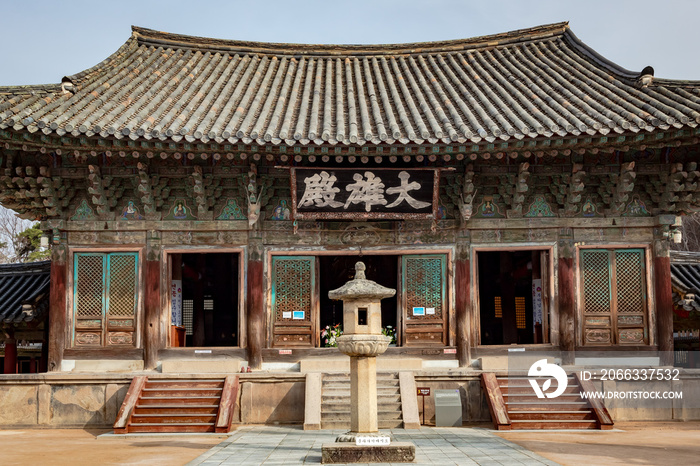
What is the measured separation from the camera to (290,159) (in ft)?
44.4

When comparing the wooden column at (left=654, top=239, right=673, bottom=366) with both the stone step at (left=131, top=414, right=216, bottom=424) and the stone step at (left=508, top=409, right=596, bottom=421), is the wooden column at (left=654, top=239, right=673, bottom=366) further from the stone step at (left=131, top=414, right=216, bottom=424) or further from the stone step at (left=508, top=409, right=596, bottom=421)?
the stone step at (left=131, top=414, right=216, bottom=424)

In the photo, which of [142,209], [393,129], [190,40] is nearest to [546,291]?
[393,129]

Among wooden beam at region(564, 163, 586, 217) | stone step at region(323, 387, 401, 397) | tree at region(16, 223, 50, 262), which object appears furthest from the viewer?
tree at region(16, 223, 50, 262)

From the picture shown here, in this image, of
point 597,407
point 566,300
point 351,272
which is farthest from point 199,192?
point 597,407

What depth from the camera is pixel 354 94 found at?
1652 cm

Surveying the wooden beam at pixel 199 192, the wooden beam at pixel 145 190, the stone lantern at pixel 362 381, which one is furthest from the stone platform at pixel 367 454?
the wooden beam at pixel 145 190

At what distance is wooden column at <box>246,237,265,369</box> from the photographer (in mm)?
14203

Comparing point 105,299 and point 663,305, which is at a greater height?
point 105,299

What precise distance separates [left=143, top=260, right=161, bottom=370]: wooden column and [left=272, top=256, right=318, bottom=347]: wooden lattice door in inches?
94.0

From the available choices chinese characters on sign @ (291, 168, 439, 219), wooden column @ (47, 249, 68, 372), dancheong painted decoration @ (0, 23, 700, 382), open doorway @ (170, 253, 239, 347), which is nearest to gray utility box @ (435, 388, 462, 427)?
dancheong painted decoration @ (0, 23, 700, 382)

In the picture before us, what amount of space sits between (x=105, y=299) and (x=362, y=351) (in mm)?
7149

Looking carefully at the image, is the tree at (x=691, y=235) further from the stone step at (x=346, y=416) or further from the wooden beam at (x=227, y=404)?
the wooden beam at (x=227, y=404)

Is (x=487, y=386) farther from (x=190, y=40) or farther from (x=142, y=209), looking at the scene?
(x=190, y=40)

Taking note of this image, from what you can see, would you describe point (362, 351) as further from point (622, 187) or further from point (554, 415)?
point (622, 187)
